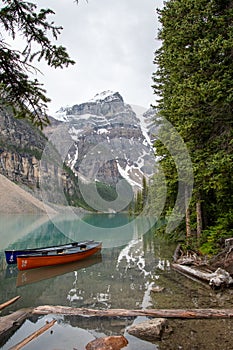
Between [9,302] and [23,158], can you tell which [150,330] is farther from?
[23,158]

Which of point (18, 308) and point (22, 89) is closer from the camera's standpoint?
point (22, 89)

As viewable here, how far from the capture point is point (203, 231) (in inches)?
595

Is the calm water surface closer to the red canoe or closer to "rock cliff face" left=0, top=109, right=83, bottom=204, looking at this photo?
the red canoe

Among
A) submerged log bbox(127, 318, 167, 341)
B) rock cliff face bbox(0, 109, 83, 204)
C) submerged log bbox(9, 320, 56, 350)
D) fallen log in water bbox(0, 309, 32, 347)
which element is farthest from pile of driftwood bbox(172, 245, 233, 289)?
rock cliff face bbox(0, 109, 83, 204)

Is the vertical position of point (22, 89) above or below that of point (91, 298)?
above

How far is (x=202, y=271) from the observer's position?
40.0ft

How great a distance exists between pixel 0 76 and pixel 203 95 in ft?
25.7

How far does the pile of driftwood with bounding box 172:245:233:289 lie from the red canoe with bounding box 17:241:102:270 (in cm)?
652

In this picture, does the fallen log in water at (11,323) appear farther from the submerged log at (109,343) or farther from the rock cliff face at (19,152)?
the rock cliff face at (19,152)

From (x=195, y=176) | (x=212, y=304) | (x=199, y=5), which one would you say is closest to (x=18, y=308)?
(x=212, y=304)

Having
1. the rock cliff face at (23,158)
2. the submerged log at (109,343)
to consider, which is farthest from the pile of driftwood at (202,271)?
the rock cliff face at (23,158)

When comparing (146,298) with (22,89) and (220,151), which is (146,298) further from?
(22,89)

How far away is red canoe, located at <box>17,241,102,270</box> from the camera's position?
16047 mm

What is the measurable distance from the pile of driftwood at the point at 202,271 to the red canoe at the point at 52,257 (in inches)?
257
